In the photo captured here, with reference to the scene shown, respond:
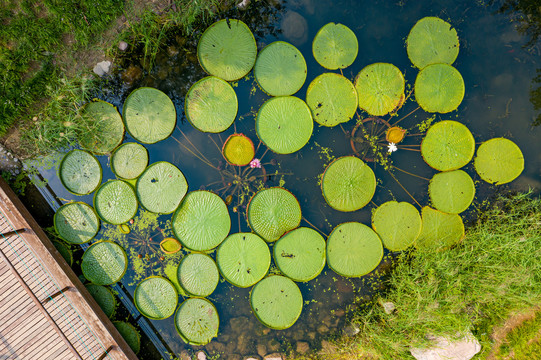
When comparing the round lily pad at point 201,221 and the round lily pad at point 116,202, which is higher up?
the round lily pad at point 116,202

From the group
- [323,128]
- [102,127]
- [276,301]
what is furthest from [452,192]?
[102,127]

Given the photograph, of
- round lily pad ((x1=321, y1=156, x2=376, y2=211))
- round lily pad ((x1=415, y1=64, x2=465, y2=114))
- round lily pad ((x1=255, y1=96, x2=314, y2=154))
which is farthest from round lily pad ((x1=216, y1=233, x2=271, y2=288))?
round lily pad ((x1=415, y1=64, x2=465, y2=114))

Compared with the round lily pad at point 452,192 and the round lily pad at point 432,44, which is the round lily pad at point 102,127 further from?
the round lily pad at point 452,192

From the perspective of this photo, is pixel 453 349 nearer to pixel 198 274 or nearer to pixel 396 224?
pixel 396 224

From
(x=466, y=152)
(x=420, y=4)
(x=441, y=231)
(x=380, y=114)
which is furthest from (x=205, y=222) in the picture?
(x=420, y=4)

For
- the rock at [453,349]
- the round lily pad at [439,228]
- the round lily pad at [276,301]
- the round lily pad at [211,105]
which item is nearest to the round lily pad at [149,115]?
the round lily pad at [211,105]

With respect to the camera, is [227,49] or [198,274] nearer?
[227,49]

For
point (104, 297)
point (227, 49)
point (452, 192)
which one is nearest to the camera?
point (227, 49)

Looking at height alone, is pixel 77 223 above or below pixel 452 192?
above
